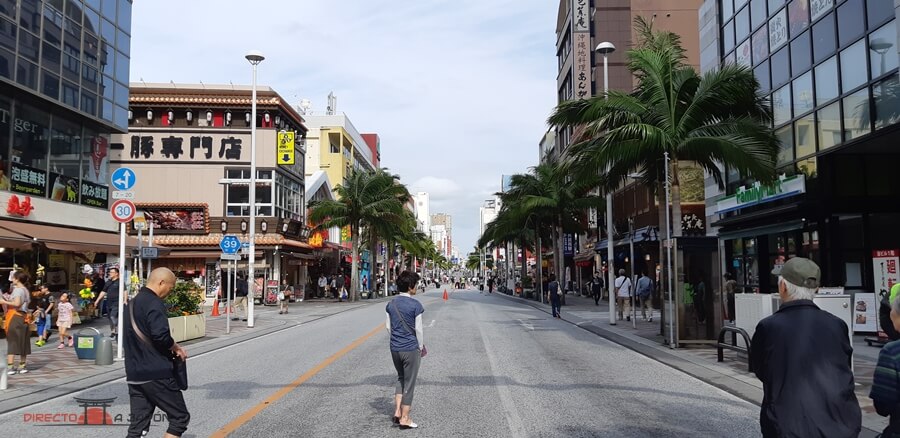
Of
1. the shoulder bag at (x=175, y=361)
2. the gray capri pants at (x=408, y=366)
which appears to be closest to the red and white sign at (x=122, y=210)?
the gray capri pants at (x=408, y=366)

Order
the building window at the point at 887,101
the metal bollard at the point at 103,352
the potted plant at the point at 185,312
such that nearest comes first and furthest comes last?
the metal bollard at the point at 103,352, the building window at the point at 887,101, the potted plant at the point at 185,312

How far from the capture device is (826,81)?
1892 centimetres

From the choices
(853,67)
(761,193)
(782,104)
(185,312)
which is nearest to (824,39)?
(853,67)

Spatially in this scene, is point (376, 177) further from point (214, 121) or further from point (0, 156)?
point (0, 156)

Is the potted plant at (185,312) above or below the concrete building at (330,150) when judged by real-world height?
below

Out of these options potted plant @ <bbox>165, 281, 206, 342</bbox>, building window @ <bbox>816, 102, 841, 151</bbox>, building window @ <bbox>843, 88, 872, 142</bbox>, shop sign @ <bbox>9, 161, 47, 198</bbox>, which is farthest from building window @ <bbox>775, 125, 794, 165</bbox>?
shop sign @ <bbox>9, 161, 47, 198</bbox>

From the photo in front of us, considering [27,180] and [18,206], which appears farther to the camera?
[27,180]

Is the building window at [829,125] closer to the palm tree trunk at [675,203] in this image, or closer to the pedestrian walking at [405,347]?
the palm tree trunk at [675,203]

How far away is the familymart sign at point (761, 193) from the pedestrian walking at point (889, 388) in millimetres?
15599

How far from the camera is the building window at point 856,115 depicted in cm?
1692

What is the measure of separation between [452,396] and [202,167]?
37.5m

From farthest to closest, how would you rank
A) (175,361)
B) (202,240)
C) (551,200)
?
(202,240) → (551,200) → (175,361)

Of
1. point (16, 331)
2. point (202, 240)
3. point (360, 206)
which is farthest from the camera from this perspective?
point (360, 206)

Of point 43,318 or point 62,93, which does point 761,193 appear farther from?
point 62,93
